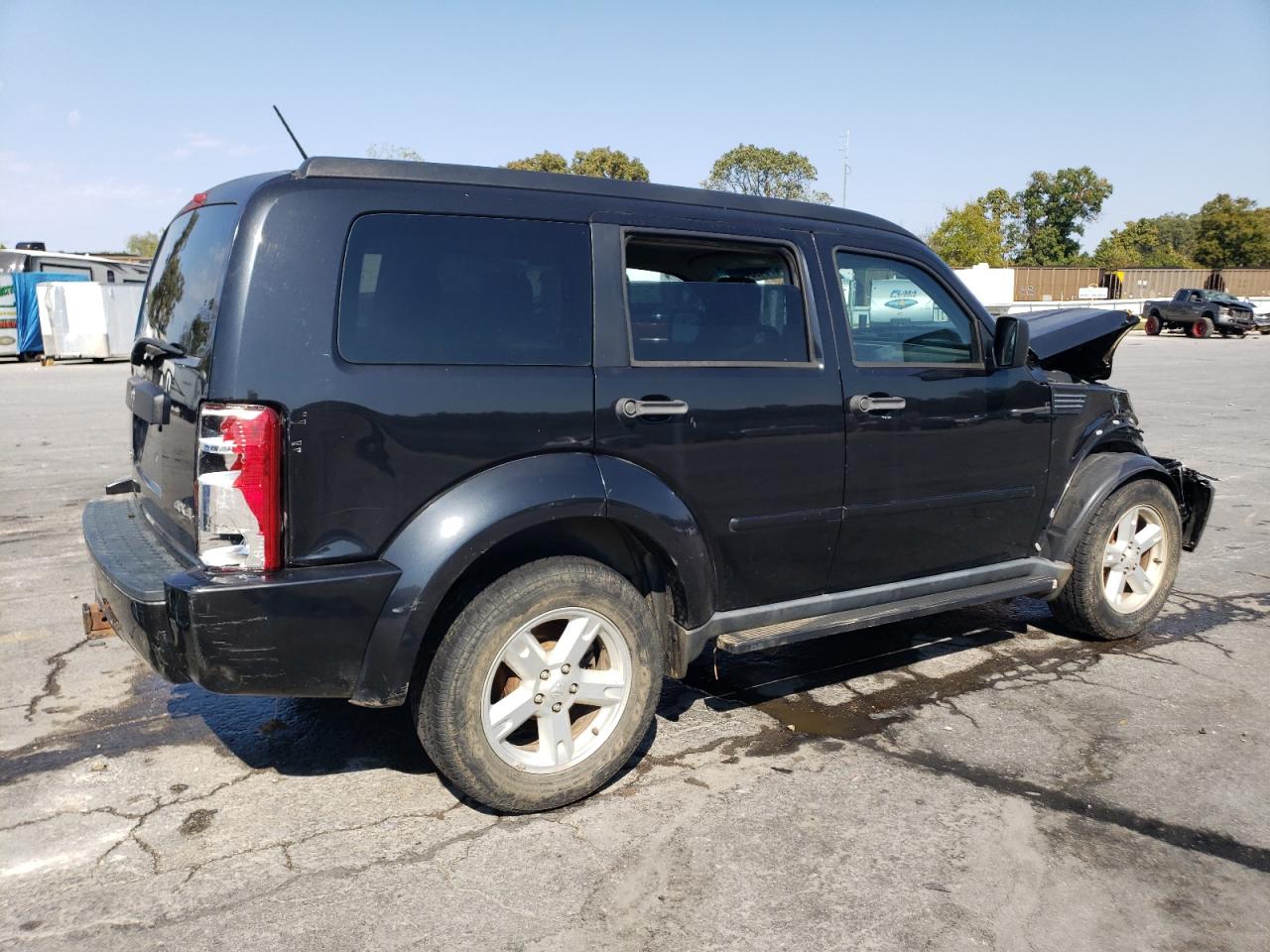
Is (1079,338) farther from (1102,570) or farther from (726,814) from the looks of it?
(726,814)

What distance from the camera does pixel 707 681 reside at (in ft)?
15.1

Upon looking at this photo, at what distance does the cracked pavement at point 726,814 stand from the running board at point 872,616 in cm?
42

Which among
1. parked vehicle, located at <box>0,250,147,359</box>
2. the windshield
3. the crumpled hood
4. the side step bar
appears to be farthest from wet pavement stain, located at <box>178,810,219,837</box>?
parked vehicle, located at <box>0,250,147,359</box>

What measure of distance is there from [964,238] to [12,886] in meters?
82.6

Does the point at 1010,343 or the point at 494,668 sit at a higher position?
the point at 1010,343

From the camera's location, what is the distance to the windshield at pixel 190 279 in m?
3.14

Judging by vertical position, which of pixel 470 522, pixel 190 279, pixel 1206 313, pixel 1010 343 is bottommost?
pixel 470 522

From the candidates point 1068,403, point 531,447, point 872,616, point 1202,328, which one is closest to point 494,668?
point 531,447

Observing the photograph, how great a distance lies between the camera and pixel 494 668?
3225 mm

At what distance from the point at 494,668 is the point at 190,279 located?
170cm

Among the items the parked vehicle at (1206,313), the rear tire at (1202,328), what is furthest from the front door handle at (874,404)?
the rear tire at (1202,328)

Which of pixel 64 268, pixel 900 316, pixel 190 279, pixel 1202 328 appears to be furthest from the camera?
pixel 1202 328

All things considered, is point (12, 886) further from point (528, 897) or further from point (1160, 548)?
point (1160, 548)

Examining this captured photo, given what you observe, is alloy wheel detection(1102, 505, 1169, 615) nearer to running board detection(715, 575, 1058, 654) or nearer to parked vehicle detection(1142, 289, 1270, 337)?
running board detection(715, 575, 1058, 654)
